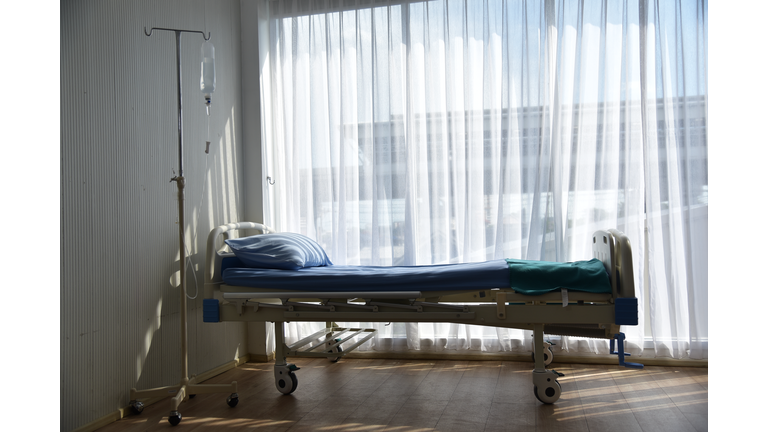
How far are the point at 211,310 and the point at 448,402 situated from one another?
4.26 feet

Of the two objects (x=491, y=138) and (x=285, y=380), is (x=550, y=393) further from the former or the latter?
(x=491, y=138)

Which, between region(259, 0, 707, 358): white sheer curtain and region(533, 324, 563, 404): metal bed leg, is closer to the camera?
region(533, 324, 563, 404): metal bed leg

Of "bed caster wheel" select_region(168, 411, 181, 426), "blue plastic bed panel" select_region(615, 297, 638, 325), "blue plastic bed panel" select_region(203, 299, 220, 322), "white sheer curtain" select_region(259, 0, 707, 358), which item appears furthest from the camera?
"white sheer curtain" select_region(259, 0, 707, 358)

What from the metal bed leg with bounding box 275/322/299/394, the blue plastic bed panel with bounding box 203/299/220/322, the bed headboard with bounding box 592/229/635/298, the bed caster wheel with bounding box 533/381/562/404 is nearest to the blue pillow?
the blue plastic bed panel with bounding box 203/299/220/322

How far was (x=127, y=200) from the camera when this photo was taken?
8.64 ft

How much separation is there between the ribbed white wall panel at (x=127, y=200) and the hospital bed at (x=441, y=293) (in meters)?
0.38

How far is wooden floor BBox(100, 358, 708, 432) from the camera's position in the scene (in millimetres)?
2354

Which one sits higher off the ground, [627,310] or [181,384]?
[627,310]

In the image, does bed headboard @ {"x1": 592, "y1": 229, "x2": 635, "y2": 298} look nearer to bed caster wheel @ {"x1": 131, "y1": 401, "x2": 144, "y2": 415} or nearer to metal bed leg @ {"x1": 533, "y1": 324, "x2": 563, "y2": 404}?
metal bed leg @ {"x1": 533, "y1": 324, "x2": 563, "y2": 404}

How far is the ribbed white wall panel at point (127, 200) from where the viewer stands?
90.4 inches

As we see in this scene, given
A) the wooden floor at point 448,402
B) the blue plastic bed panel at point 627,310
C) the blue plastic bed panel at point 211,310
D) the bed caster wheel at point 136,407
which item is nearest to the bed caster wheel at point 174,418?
the wooden floor at point 448,402

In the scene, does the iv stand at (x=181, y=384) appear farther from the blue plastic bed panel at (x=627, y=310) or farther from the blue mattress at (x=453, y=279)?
the blue plastic bed panel at (x=627, y=310)

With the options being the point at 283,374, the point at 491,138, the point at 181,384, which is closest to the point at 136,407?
the point at 181,384

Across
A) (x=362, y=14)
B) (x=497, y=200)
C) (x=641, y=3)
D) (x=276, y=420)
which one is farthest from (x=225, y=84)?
(x=641, y=3)
